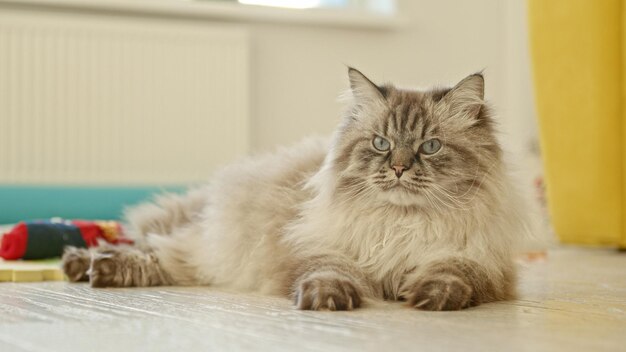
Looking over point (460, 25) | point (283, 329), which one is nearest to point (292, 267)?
point (283, 329)

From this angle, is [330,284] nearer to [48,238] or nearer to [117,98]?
[48,238]

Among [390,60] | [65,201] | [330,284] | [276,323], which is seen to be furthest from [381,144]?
[390,60]

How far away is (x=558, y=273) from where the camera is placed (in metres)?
2.60

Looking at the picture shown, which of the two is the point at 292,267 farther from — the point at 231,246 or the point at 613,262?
the point at 613,262

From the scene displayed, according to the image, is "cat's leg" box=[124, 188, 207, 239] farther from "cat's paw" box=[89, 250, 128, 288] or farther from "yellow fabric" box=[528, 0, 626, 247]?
"yellow fabric" box=[528, 0, 626, 247]

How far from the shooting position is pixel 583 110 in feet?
10.8

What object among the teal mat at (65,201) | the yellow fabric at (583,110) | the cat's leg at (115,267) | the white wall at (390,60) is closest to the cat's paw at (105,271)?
the cat's leg at (115,267)

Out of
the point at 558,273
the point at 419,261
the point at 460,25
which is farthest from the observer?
the point at 460,25

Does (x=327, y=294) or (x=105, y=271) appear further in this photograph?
(x=105, y=271)

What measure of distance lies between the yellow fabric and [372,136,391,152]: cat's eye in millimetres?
1729

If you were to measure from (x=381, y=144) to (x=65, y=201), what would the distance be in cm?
244

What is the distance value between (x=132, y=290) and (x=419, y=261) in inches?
28.4

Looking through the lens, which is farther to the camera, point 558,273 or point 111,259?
point 558,273

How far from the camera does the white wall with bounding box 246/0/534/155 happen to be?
454 centimetres
